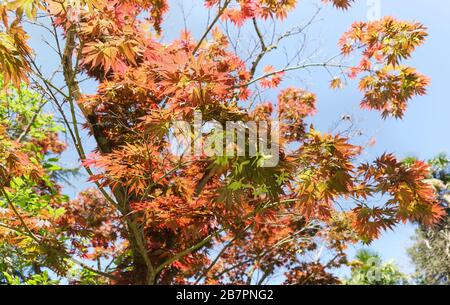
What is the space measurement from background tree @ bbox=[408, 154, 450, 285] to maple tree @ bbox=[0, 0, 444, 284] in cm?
1231

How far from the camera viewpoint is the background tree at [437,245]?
1664cm

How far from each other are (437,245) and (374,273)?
9.03 feet

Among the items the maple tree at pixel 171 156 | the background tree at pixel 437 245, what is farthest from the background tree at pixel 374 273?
the maple tree at pixel 171 156

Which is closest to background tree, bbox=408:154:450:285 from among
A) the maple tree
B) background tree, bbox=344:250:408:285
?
background tree, bbox=344:250:408:285

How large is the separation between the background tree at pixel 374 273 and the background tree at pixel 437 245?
1.12m

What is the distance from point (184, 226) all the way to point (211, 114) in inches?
51.1

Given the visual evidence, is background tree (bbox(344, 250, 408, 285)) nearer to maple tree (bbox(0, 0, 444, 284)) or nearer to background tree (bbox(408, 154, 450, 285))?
background tree (bbox(408, 154, 450, 285))

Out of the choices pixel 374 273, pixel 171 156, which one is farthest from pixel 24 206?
pixel 374 273

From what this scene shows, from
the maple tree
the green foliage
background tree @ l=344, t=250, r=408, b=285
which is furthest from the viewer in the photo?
background tree @ l=344, t=250, r=408, b=285

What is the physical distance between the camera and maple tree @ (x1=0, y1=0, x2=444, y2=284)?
290 centimetres

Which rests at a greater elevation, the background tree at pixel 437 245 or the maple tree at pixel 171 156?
the background tree at pixel 437 245

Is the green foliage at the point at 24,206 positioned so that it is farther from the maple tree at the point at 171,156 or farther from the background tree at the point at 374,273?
the background tree at the point at 374,273

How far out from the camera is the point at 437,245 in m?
16.9

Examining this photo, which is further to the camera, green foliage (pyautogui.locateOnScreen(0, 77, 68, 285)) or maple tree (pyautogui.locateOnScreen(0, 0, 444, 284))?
green foliage (pyautogui.locateOnScreen(0, 77, 68, 285))
